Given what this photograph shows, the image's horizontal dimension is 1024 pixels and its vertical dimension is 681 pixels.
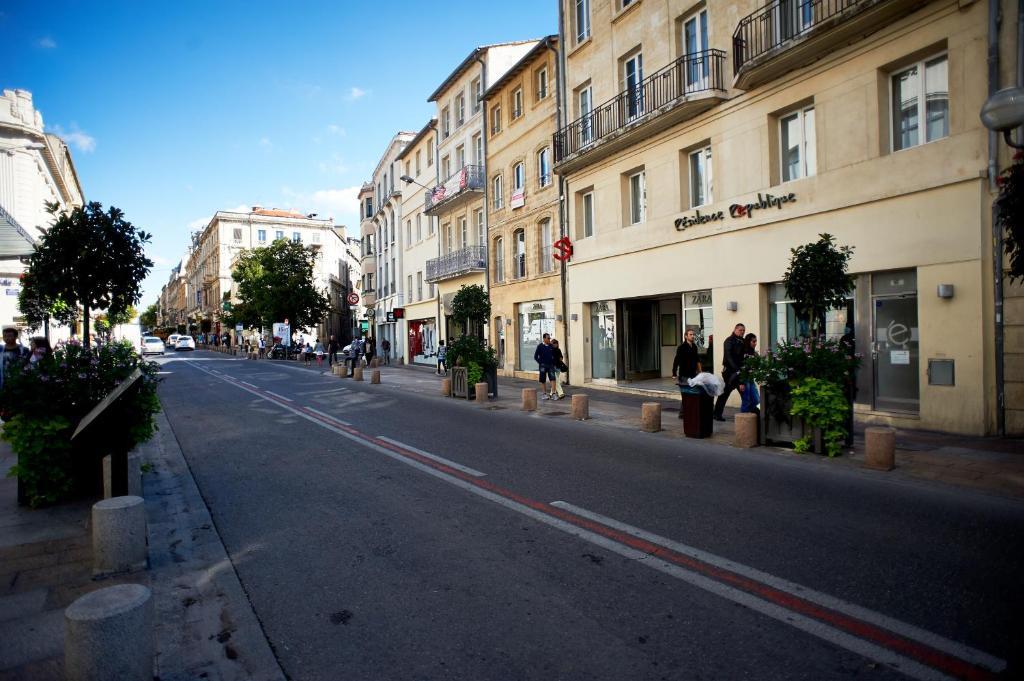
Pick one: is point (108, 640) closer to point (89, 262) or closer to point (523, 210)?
point (89, 262)

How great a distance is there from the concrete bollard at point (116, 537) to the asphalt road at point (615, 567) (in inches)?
28.7

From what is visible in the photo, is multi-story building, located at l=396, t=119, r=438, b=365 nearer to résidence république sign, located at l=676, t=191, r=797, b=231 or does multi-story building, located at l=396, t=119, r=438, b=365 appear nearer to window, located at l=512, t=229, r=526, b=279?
window, located at l=512, t=229, r=526, b=279

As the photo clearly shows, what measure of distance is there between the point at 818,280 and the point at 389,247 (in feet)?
119

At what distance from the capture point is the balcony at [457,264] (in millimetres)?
27406

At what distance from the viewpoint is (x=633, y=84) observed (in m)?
18.1

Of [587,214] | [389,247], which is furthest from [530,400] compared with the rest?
[389,247]

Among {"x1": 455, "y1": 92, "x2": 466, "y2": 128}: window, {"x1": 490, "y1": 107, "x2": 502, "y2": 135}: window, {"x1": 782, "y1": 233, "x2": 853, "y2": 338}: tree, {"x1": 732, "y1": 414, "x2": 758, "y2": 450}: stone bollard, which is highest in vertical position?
{"x1": 455, "y1": 92, "x2": 466, "y2": 128}: window

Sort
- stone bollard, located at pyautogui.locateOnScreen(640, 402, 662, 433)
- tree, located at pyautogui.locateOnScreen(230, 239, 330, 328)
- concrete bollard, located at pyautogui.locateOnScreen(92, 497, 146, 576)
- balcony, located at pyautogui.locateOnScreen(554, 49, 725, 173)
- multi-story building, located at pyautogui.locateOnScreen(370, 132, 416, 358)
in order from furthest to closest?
tree, located at pyautogui.locateOnScreen(230, 239, 330, 328) < multi-story building, located at pyautogui.locateOnScreen(370, 132, 416, 358) < balcony, located at pyautogui.locateOnScreen(554, 49, 725, 173) < stone bollard, located at pyautogui.locateOnScreen(640, 402, 662, 433) < concrete bollard, located at pyautogui.locateOnScreen(92, 497, 146, 576)

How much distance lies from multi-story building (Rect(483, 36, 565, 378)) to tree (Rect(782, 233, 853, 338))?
41.5 ft

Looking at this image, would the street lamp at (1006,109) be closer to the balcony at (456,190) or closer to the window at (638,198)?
the window at (638,198)

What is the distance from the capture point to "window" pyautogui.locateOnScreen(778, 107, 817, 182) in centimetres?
1292

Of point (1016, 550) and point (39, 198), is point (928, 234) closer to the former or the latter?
point (1016, 550)

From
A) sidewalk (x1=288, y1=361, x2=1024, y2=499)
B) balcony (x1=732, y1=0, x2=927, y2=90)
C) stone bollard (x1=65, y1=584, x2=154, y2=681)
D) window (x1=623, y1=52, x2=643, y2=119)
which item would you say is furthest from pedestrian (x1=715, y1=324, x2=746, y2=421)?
stone bollard (x1=65, y1=584, x2=154, y2=681)

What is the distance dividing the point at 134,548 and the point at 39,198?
36.6 metres
